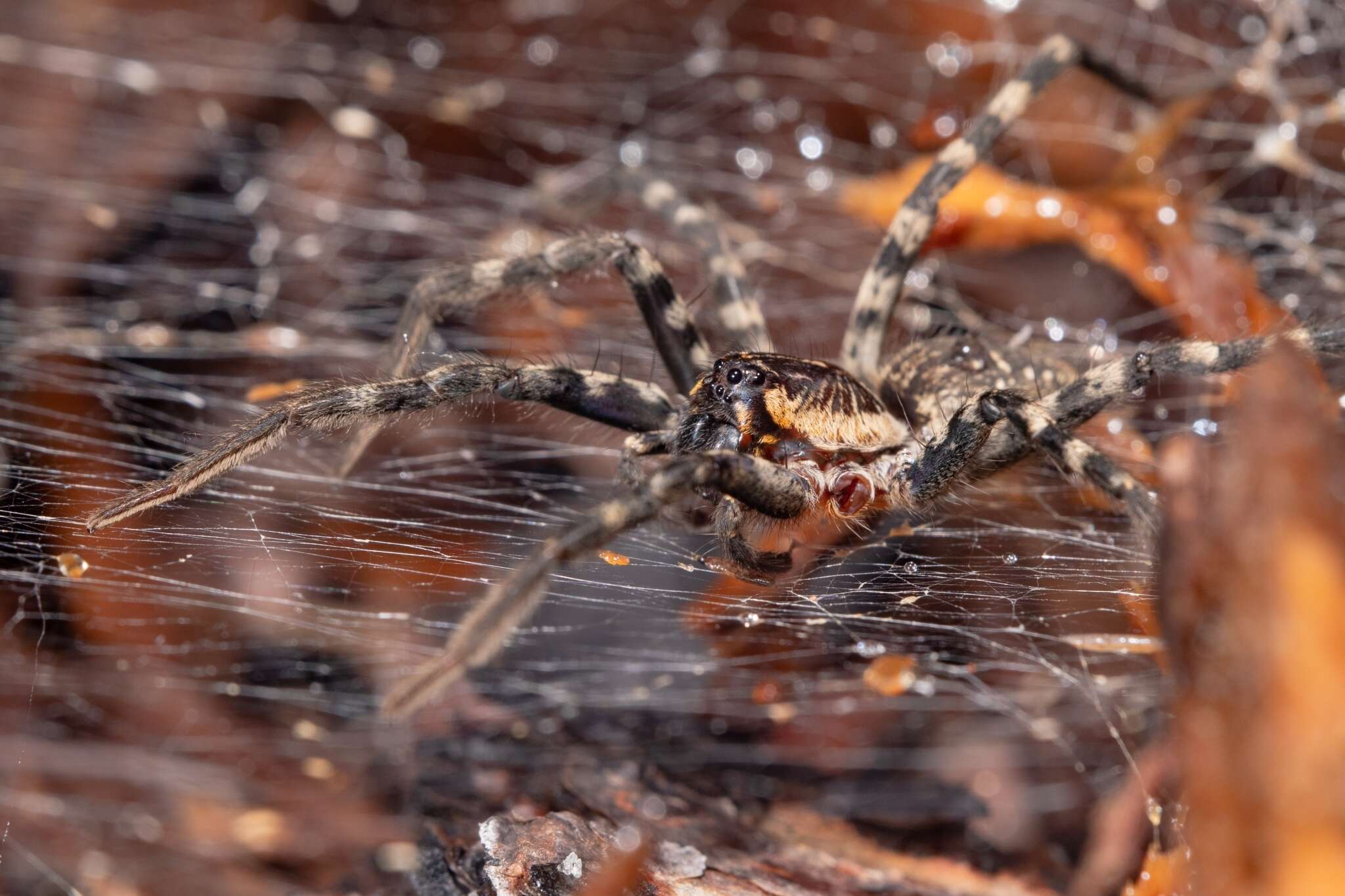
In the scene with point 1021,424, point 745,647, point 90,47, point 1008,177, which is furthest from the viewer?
point 90,47

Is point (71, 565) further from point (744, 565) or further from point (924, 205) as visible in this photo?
point (924, 205)

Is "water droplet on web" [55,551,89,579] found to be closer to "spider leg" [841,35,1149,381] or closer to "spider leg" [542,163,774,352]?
"spider leg" [542,163,774,352]

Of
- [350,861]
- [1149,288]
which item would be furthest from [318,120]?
[1149,288]

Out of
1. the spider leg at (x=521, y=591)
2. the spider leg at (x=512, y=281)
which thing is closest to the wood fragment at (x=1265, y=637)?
the spider leg at (x=521, y=591)

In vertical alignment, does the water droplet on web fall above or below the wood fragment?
below

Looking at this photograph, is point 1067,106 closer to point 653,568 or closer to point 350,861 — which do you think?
point 653,568

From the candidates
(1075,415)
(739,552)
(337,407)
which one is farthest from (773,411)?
(337,407)

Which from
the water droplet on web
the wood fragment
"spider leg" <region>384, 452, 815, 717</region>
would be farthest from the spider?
the wood fragment
